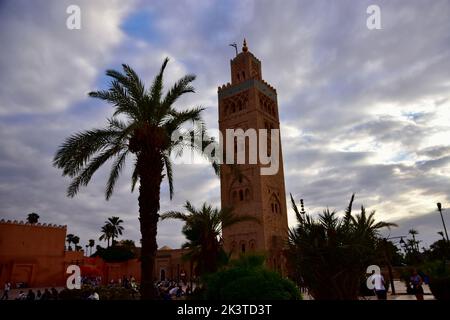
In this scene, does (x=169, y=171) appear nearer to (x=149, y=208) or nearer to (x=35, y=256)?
(x=149, y=208)

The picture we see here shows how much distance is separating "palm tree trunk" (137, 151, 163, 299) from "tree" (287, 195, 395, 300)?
4648mm

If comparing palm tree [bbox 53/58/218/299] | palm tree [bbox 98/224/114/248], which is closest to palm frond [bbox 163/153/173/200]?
palm tree [bbox 53/58/218/299]

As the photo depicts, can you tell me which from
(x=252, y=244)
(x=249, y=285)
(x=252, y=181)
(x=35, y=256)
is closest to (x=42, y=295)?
(x=35, y=256)

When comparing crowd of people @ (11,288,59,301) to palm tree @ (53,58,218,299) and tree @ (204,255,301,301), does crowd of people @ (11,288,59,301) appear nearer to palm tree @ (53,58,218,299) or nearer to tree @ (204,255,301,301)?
palm tree @ (53,58,218,299)

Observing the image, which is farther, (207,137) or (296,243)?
(207,137)

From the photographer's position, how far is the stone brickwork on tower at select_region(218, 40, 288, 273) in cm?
3044

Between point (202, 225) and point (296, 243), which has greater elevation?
point (202, 225)

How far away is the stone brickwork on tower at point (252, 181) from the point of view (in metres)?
30.4

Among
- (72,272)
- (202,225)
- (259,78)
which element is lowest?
(72,272)
